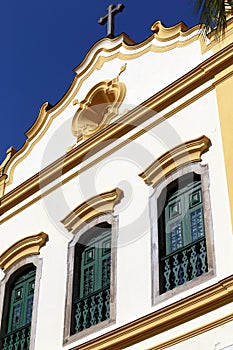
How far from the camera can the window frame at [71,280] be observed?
35.2ft

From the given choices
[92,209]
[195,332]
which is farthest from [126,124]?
[195,332]

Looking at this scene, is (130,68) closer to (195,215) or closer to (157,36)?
(157,36)

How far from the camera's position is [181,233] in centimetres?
1060

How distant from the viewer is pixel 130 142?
12.4m

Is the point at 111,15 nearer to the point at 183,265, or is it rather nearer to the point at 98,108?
the point at 98,108

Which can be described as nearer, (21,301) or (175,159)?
(175,159)

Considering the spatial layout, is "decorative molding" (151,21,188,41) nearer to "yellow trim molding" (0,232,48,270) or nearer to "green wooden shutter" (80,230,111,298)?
"green wooden shutter" (80,230,111,298)

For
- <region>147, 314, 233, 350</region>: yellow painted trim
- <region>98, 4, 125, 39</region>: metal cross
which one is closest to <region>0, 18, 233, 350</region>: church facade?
<region>147, 314, 233, 350</region>: yellow painted trim

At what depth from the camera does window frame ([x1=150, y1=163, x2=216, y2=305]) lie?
9664 millimetres

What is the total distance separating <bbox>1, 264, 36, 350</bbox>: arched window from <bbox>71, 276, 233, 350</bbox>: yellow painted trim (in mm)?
1957

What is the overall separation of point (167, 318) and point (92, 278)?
2373 mm

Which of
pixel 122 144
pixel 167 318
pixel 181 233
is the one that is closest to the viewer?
pixel 167 318

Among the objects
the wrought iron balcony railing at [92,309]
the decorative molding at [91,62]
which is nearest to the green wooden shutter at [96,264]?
the wrought iron balcony railing at [92,309]

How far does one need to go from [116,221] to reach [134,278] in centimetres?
124
